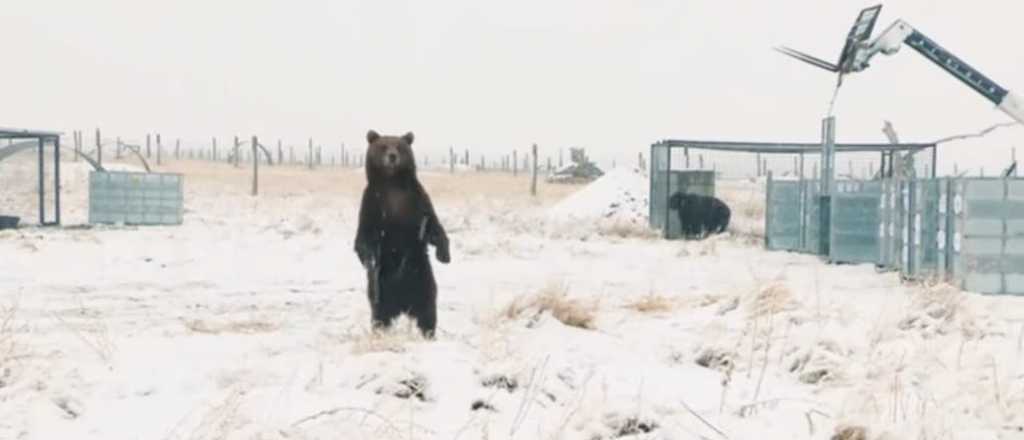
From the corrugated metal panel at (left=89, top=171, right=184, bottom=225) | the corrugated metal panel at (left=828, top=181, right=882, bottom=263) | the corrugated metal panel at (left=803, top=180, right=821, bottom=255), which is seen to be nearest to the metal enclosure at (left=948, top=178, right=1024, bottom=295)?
the corrugated metal panel at (left=828, top=181, right=882, bottom=263)

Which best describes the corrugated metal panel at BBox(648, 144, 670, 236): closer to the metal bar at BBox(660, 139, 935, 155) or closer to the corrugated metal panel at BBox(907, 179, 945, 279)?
the metal bar at BBox(660, 139, 935, 155)

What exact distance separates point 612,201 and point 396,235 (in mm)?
23852

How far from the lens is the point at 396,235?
7273 millimetres

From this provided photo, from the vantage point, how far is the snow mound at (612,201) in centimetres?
2983

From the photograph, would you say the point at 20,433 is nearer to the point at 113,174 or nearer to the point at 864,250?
the point at 864,250

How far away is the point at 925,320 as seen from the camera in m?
8.96

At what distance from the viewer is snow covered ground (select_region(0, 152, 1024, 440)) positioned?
5004 millimetres

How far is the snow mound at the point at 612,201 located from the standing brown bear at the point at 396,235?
2160cm

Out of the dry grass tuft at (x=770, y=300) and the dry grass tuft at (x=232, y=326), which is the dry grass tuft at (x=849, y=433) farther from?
the dry grass tuft at (x=232, y=326)

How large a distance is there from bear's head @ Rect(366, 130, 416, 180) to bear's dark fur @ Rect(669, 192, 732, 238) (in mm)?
18984

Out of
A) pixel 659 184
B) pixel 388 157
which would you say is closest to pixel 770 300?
pixel 388 157

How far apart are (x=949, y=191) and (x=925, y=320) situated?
5.78m

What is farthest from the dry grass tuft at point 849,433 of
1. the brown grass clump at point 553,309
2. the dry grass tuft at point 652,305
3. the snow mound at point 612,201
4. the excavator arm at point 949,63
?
the snow mound at point 612,201

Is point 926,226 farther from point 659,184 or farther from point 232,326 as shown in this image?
A: point 659,184
